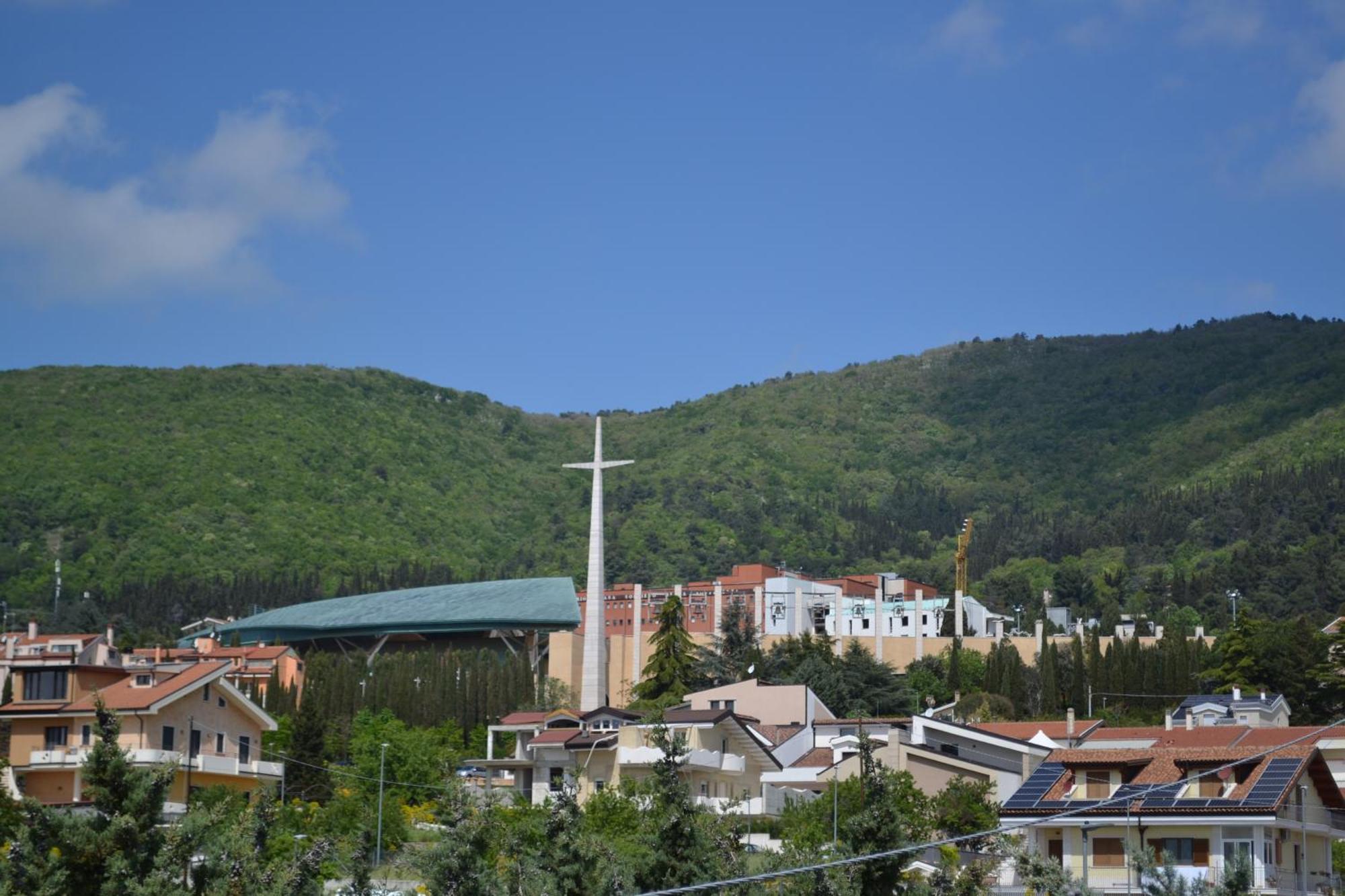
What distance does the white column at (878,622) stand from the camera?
109 meters

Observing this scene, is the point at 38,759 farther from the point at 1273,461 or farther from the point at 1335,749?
the point at 1273,461

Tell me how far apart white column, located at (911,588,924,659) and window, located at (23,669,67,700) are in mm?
62324

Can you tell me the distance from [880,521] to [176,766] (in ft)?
554

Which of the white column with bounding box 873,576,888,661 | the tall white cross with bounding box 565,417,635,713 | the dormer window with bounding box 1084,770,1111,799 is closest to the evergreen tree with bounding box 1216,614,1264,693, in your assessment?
the white column with bounding box 873,576,888,661

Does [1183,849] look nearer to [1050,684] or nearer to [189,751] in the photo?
[189,751]

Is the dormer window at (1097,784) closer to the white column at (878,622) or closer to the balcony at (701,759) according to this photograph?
the balcony at (701,759)

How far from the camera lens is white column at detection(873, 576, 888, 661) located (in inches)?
4296

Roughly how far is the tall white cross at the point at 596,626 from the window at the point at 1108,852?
186 feet

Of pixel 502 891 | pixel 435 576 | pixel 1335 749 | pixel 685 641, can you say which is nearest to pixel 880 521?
pixel 435 576

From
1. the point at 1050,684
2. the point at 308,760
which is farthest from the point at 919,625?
the point at 308,760

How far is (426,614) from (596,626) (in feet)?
76.0

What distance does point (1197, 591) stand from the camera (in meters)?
129

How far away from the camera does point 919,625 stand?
111875 mm

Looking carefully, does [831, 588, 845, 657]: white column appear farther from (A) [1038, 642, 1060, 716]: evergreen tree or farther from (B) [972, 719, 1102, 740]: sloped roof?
(B) [972, 719, 1102, 740]: sloped roof
